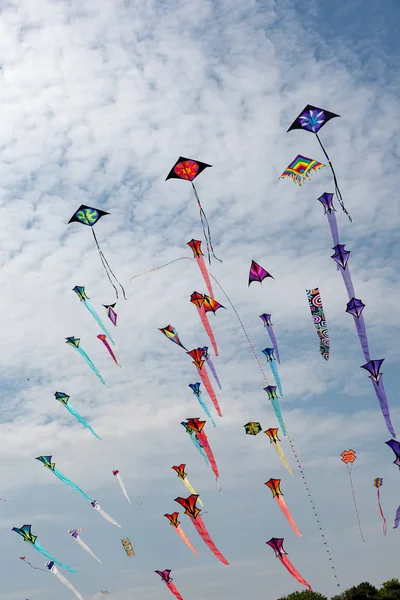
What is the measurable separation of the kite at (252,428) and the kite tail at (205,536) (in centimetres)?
919

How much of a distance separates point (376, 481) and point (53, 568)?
28.5 m

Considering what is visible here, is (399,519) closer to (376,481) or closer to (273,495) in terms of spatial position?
(273,495)

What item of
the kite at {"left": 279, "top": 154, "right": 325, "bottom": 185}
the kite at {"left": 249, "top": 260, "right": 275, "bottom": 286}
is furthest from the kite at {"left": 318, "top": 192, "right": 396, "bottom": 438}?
the kite at {"left": 249, "top": 260, "right": 275, "bottom": 286}

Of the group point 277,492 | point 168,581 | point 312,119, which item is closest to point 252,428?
point 277,492

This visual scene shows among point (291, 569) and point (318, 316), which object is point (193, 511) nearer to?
point (291, 569)

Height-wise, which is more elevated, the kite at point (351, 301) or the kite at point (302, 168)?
the kite at point (302, 168)

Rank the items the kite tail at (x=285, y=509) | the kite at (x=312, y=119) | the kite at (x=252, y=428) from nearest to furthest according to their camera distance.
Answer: the kite at (x=312, y=119), the kite tail at (x=285, y=509), the kite at (x=252, y=428)

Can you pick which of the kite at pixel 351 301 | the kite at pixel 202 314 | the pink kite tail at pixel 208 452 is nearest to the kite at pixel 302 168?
the kite at pixel 351 301

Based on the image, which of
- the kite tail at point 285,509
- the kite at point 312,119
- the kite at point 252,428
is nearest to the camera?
the kite at point 312,119

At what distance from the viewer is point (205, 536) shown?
37969 mm

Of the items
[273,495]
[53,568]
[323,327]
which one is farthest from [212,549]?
[53,568]

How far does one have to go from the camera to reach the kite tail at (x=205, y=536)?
3569cm

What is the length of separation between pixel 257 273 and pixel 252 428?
1363cm

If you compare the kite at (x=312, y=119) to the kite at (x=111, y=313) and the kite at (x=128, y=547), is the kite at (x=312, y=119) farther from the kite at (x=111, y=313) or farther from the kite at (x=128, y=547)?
the kite at (x=128, y=547)
